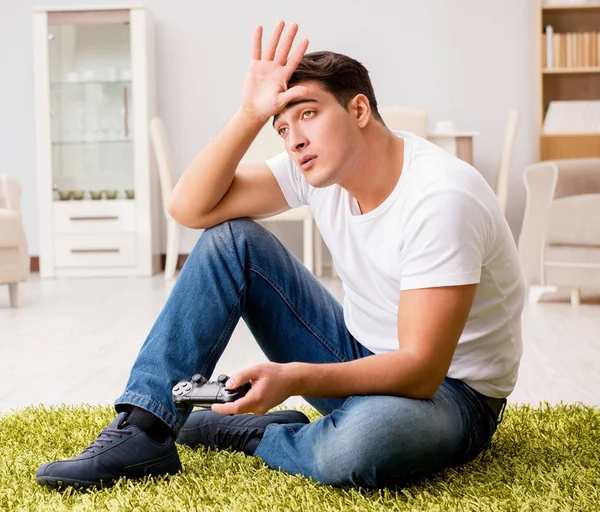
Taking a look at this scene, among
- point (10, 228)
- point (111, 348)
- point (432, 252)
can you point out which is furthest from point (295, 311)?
point (10, 228)

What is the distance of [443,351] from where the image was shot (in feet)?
3.80

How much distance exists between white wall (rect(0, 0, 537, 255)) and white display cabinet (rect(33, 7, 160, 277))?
300 millimetres

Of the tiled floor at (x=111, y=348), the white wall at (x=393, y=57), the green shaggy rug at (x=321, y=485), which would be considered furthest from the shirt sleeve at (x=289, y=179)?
the white wall at (x=393, y=57)

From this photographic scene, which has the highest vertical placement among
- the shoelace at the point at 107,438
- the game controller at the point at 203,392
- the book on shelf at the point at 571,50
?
the book on shelf at the point at 571,50

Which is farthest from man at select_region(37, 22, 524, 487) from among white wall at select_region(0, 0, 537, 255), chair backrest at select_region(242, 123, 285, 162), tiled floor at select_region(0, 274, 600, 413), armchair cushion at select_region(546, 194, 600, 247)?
white wall at select_region(0, 0, 537, 255)

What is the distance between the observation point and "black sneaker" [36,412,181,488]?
126 centimetres

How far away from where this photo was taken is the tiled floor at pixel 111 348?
211 cm

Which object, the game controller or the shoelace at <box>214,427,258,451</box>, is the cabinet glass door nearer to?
the shoelace at <box>214,427,258,451</box>

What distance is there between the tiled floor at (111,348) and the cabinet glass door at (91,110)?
1.38 meters

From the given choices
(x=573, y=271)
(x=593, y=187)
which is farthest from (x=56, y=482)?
(x=593, y=187)

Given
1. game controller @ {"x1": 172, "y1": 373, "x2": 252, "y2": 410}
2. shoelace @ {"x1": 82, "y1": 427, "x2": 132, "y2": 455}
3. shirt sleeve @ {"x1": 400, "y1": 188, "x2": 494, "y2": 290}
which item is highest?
shirt sleeve @ {"x1": 400, "y1": 188, "x2": 494, "y2": 290}

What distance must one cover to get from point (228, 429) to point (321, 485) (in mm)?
285

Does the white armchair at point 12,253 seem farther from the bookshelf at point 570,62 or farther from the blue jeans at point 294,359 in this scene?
the bookshelf at point 570,62

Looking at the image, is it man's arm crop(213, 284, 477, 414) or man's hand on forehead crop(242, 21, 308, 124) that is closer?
man's arm crop(213, 284, 477, 414)
